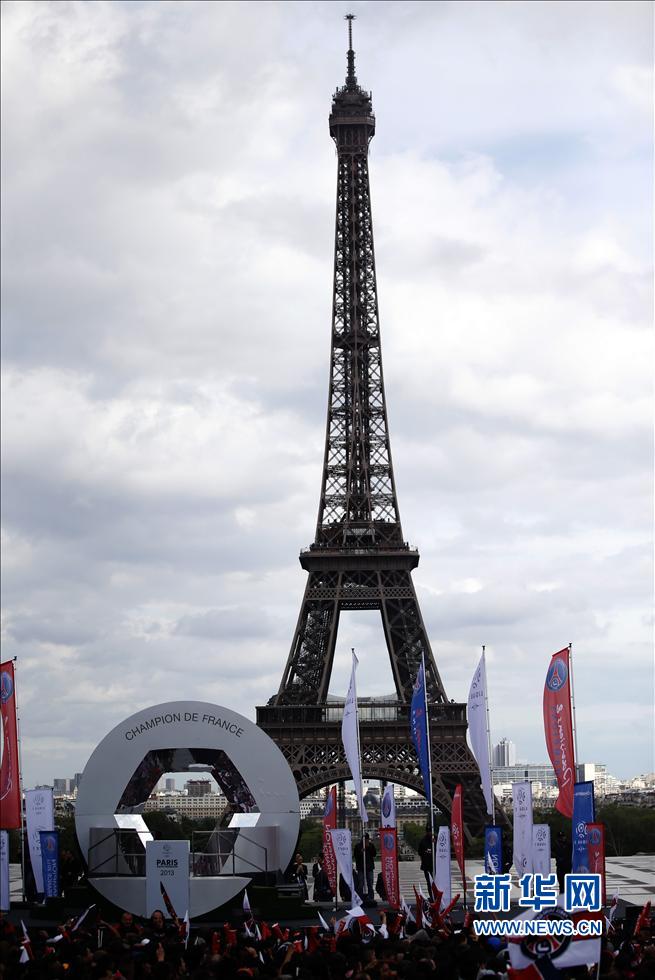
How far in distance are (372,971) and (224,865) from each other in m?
16.9

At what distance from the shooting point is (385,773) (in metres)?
69.9

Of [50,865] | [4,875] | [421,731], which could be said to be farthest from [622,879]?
[4,875]

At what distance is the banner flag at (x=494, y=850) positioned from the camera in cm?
2867

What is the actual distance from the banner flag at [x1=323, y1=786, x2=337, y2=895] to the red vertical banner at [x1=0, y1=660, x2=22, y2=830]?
757 cm

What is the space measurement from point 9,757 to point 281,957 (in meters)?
11.7

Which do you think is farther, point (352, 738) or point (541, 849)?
point (352, 738)

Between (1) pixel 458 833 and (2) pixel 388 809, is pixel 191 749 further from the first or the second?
(1) pixel 458 833

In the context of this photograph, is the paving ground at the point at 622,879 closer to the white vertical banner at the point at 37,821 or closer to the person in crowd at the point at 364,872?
the person in crowd at the point at 364,872

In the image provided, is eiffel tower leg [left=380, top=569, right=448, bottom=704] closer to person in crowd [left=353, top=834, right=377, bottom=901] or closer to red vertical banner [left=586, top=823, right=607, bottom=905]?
person in crowd [left=353, top=834, right=377, bottom=901]

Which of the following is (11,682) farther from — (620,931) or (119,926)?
(620,931)

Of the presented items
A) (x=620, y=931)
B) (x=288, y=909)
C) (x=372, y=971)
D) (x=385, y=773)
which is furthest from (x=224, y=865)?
(x=385, y=773)

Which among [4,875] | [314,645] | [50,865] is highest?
[314,645]

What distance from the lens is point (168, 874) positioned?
24.9m

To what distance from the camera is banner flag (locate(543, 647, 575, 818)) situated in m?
25.8
